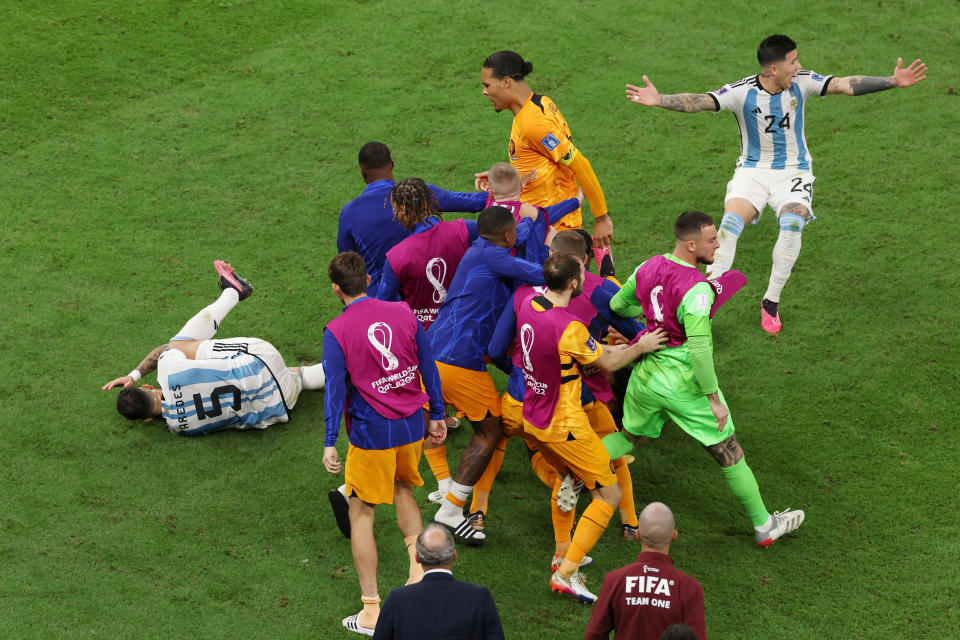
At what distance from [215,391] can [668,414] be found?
3111 mm

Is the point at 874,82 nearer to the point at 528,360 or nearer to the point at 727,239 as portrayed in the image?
the point at 727,239

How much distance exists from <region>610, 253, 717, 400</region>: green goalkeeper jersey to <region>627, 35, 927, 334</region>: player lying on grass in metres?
2.14

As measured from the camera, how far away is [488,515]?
260 inches

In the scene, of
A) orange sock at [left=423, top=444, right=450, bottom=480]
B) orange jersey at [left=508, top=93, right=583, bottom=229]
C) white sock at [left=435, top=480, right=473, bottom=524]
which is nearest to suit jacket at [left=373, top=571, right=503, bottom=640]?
white sock at [left=435, top=480, right=473, bottom=524]

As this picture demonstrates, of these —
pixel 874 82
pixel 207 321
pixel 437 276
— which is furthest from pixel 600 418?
pixel 874 82

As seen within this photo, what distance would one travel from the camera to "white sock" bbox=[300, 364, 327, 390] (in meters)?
7.66

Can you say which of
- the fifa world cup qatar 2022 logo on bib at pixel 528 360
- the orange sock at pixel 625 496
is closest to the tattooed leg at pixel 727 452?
the orange sock at pixel 625 496

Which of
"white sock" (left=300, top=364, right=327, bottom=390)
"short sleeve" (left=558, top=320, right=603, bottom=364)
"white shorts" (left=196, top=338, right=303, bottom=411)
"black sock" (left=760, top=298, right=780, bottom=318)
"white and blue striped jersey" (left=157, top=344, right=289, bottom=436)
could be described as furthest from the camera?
"black sock" (left=760, top=298, right=780, bottom=318)

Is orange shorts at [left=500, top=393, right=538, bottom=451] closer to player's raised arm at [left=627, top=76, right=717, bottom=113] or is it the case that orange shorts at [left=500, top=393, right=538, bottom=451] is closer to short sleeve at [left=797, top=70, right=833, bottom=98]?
player's raised arm at [left=627, top=76, right=717, bottom=113]

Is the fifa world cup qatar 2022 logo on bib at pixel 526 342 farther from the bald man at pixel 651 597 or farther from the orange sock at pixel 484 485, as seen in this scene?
the bald man at pixel 651 597

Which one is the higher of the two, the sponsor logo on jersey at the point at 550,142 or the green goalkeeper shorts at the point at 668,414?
the sponsor logo on jersey at the point at 550,142

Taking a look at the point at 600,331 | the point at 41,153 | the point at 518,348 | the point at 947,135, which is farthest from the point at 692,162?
the point at 41,153

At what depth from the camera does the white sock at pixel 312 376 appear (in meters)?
7.66

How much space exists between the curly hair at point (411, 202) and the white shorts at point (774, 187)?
9.43ft
